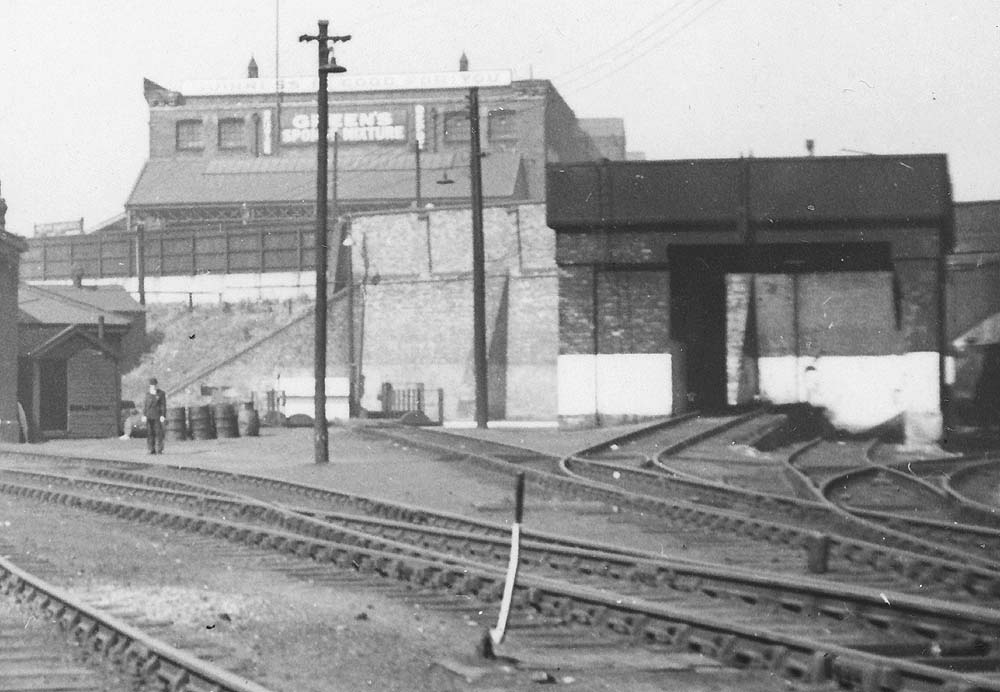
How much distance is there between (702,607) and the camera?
9484mm

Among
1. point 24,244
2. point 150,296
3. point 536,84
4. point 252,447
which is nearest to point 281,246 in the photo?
point 150,296

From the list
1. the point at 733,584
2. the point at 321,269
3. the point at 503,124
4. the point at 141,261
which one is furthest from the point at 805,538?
the point at 503,124

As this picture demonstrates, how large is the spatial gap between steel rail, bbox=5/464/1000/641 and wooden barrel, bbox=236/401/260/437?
21.9 metres

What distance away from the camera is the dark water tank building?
31984mm

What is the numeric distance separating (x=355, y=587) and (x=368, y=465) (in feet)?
45.0

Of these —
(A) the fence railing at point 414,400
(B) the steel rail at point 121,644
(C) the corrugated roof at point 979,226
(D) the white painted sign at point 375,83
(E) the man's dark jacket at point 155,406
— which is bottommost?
(A) the fence railing at point 414,400

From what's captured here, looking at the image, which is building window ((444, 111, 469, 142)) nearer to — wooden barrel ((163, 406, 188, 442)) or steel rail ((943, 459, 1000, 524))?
wooden barrel ((163, 406, 188, 442))

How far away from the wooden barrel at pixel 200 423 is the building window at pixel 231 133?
4569 centimetres

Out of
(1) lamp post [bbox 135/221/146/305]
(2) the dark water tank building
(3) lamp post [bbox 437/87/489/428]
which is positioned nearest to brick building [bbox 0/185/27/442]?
(3) lamp post [bbox 437/87/489/428]

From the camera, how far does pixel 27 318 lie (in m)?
44.3

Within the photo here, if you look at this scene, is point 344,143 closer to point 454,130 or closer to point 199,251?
point 454,130

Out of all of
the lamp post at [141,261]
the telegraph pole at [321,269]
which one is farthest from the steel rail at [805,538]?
the lamp post at [141,261]

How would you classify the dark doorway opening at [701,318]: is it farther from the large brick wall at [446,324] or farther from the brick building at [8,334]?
the brick building at [8,334]

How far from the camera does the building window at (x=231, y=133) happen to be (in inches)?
3105
